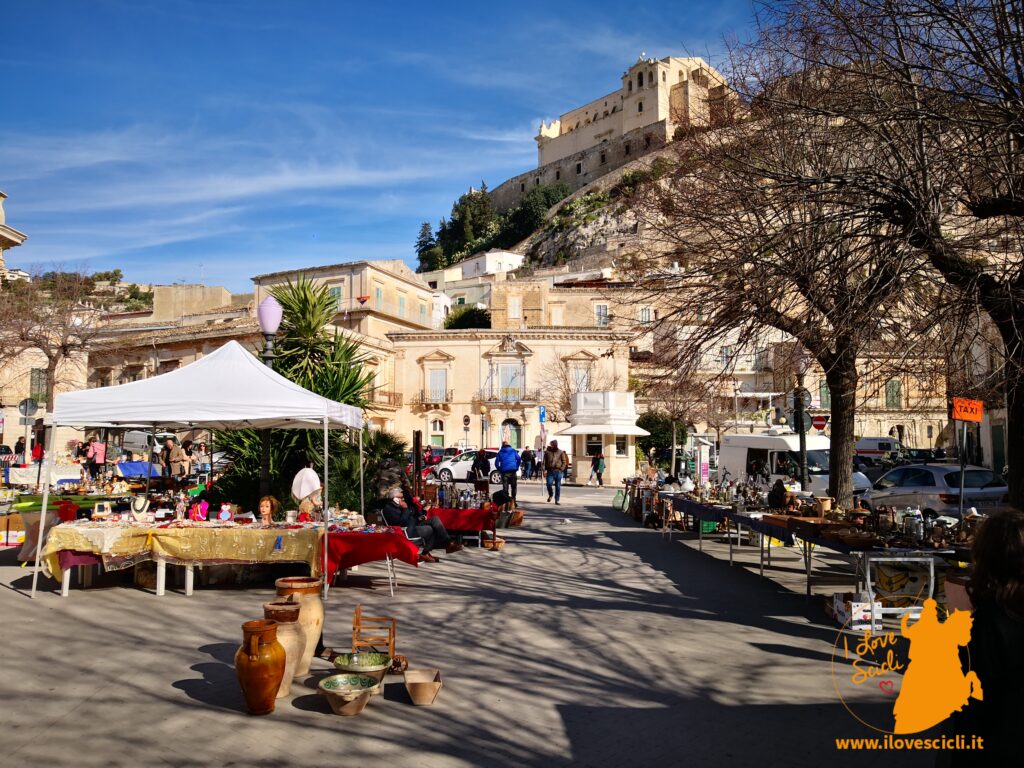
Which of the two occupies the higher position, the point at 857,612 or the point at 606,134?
the point at 606,134

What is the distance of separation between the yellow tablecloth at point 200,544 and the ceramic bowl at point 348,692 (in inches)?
128

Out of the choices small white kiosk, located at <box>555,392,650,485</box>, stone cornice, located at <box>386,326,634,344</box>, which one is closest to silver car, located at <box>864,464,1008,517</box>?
small white kiosk, located at <box>555,392,650,485</box>

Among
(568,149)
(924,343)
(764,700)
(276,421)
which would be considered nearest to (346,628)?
(764,700)

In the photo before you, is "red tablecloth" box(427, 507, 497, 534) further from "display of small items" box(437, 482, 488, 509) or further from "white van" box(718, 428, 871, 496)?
"white van" box(718, 428, 871, 496)

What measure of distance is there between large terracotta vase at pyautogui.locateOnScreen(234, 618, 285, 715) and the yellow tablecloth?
10.9 ft

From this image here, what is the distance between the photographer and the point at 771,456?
20969mm

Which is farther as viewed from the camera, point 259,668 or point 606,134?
point 606,134

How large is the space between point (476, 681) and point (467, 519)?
21.9 feet

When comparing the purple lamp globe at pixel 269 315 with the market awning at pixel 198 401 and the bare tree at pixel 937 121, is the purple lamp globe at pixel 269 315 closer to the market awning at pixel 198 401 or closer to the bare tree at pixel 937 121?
the market awning at pixel 198 401

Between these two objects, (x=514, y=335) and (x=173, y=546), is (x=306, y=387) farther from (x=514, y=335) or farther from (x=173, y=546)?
(x=514, y=335)

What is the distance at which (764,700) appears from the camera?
211 inches

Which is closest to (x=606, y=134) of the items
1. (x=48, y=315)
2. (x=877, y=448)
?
(x=877, y=448)

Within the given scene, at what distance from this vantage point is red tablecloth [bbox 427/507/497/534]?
12305 mm

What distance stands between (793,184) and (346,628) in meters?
5.79
